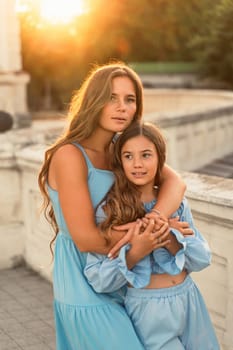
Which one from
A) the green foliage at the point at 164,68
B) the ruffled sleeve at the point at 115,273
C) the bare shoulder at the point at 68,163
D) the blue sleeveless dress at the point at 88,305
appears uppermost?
the bare shoulder at the point at 68,163

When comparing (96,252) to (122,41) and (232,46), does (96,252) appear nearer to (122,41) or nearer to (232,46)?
(232,46)

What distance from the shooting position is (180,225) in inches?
105

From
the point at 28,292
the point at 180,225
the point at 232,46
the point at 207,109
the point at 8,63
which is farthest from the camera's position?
the point at 232,46

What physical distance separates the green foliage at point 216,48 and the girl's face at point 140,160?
2497 cm

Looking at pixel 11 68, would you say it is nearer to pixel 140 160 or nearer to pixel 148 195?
pixel 148 195

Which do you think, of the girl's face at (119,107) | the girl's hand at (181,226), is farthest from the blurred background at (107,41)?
the girl's hand at (181,226)

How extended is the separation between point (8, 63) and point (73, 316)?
535 inches

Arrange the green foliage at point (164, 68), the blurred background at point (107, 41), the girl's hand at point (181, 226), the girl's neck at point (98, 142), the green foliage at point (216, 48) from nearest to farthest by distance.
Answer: the girl's hand at point (181, 226) → the girl's neck at point (98, 142) → the green foliage at point (216, 48) → the blurred background at point (107, 41) → the green foliage at point (164, 68)

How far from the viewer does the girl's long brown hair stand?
2.60 metres

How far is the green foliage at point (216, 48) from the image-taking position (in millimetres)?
29094

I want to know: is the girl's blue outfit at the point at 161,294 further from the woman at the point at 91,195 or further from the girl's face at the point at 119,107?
the girl's face at the point at 119,107

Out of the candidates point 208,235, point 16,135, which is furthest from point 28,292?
point 208,235

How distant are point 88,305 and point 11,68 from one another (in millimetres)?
13734

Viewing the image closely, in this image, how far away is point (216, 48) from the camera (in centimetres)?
3198
